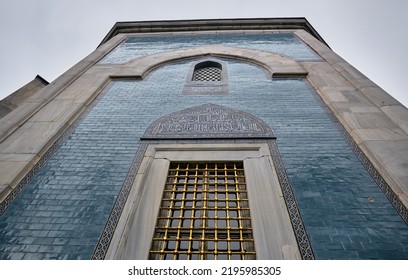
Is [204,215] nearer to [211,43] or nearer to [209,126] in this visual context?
[209,126]

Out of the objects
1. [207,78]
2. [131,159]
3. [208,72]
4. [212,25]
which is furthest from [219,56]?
[131,159]

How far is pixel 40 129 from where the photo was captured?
357cm

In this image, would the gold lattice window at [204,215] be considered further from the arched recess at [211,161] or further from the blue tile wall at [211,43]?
the blue tile wall at [211,43]

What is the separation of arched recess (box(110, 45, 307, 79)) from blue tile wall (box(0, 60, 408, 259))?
29.7 inches

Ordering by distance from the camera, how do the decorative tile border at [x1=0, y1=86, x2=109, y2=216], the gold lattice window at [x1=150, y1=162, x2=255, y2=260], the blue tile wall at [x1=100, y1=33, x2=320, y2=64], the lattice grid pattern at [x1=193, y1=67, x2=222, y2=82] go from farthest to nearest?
1. the blue tile wall at [x1=100, y1=33, x2=320, y2=64]
2. the lattice grid pattern at [x1=193, y1=67, x2=222, y2=82]
3. the decorative tile border at [x1=0, y1=86, x2=109, y2=216]
4. the gold lattice window at [x1=150, y1=162, x2=255, y2=260]

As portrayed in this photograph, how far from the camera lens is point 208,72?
6.07 m

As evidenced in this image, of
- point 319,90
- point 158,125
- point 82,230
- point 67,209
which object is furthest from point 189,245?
point 319,90

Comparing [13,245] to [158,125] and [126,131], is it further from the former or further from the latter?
[158,125]

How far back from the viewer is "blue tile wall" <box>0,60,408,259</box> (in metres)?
2.28

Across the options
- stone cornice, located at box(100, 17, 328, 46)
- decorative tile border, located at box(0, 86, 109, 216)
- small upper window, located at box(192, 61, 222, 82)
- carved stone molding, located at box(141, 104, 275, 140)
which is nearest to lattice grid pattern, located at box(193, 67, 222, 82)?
small upper window, located at box(192, 61, 222, 82)

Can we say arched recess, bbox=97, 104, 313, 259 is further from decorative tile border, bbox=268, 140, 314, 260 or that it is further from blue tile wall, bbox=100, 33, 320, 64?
blue tile wall, bbox=100, 33, 320, 64

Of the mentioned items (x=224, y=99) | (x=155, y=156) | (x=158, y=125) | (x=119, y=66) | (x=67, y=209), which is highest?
(x=119, y=66)

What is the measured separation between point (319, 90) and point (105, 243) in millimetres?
4106

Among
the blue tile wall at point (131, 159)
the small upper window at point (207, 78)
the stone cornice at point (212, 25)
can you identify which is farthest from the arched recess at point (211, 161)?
the stone cornice at point (212, 25)
